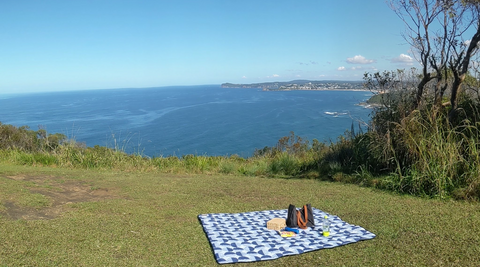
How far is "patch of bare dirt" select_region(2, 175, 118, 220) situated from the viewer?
13.7ft

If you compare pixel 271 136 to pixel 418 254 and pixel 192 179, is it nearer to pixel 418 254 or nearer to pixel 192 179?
pixel 192 179

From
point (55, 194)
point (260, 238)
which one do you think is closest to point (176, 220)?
point (260, 238)

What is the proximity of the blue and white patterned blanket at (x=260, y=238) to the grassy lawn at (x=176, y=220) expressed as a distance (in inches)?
4.2

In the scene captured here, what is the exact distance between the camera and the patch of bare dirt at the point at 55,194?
13.7 feet

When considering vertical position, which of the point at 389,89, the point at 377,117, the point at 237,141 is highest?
the point at 389,89

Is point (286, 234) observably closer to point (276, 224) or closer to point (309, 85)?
point (276, 224)

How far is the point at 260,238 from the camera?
370 centimetres

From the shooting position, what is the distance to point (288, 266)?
3.02 meters

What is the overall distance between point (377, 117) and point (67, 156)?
24.6 feet

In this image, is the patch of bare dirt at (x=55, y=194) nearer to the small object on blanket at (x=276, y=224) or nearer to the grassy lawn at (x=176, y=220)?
the grassy lawn at (x=176, y=220)

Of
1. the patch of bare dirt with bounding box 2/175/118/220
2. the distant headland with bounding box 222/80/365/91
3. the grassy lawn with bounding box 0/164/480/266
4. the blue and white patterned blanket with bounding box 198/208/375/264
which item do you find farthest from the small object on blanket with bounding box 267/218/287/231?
the distant headland with bounding box 222/80/365/91

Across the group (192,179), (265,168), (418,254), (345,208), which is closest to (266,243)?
(418,254)

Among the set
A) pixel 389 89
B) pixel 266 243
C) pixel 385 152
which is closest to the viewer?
pixel 266 243

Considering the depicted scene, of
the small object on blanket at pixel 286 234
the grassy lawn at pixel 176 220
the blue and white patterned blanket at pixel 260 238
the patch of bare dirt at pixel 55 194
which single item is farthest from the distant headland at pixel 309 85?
the small object on blanket at pixel 286 234
